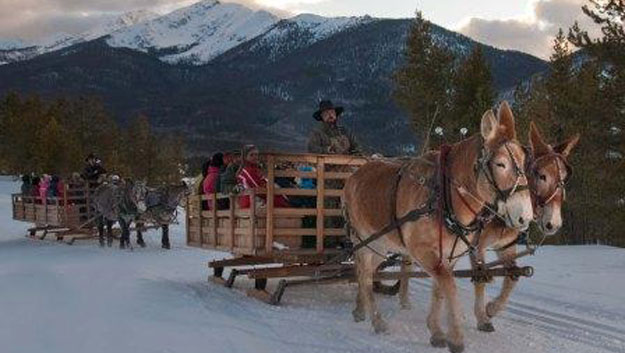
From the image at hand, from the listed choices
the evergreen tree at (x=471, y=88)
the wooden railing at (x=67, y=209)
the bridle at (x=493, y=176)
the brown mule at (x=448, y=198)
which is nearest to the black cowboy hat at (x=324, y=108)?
the brown mule at (x=448, y=198)

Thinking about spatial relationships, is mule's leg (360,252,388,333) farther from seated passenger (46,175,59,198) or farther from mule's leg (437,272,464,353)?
seated passenger (46,175,59,198)

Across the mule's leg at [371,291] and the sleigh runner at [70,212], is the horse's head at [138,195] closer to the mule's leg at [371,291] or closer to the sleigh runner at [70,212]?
the sleigh runner at [70,212]

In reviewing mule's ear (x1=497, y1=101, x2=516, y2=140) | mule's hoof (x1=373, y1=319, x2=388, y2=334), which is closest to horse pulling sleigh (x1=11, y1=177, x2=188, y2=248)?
mule's hoof (x1=373, y1=319, x2=388, y2=334)

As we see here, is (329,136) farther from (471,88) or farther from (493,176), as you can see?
(471,88)

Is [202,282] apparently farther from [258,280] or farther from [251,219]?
[251,219]

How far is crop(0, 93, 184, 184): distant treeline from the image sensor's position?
56375mm

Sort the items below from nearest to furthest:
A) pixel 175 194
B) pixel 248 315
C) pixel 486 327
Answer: pixel 486 327 < pixel 248 315 < pixel 175 194

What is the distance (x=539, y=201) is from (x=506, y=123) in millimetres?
1038

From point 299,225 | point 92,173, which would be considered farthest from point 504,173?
point 92,173

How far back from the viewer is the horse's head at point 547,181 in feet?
22.8

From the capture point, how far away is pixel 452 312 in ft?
22.0

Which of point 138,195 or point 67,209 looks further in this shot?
point 67,209

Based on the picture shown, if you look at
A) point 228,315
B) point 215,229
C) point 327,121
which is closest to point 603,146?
point 327,121

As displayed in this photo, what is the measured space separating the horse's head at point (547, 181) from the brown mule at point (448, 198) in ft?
2.34
